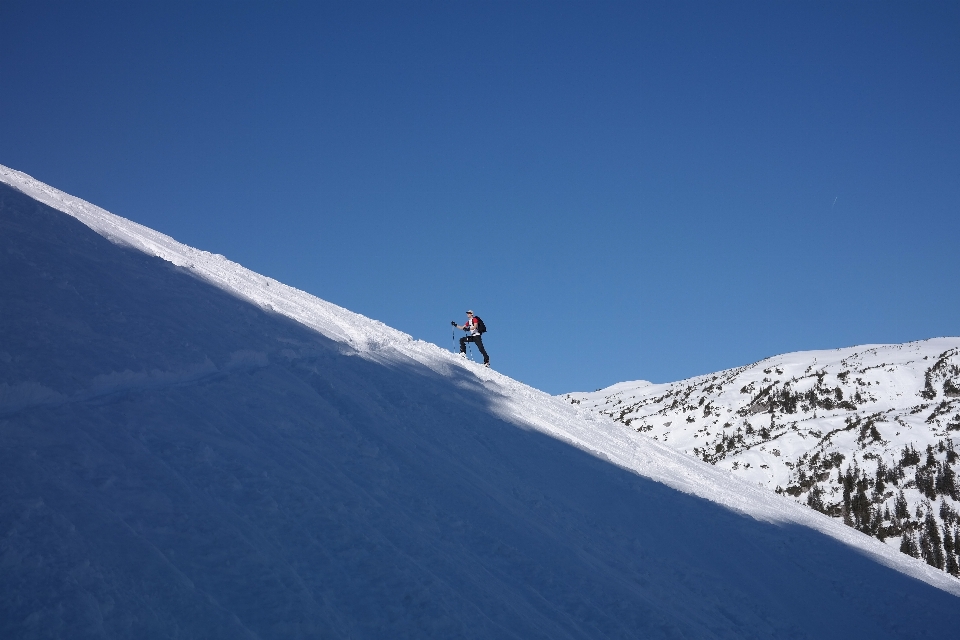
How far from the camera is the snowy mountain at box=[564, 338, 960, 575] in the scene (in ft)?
144

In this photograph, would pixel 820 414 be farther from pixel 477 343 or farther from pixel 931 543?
pixel 477 343

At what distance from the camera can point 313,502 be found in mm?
7230

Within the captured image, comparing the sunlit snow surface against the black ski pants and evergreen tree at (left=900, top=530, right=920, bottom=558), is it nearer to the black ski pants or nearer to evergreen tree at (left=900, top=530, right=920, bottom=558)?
evergreen tree at (left=900, top=530, right=920, bottom=558)

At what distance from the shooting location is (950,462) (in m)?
45.7

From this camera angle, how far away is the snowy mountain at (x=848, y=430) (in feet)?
144

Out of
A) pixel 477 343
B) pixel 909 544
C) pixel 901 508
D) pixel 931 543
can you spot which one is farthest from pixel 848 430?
pixel 477 343

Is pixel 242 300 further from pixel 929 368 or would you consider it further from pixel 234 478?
pixel 929 368

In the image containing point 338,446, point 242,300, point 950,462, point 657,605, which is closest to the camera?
point 657,605

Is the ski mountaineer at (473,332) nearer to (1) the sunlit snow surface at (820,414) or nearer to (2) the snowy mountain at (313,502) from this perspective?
(2) the snowy mountain at (313,502)

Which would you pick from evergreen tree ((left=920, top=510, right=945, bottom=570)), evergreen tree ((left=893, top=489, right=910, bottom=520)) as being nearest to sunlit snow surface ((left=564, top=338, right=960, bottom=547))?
evergreen tree ((left=893, top=489, right=910, bottom=520))

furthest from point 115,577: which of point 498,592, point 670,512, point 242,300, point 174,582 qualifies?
point 242,300

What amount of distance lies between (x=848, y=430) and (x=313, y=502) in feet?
181

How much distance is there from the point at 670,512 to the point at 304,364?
6.36 meters

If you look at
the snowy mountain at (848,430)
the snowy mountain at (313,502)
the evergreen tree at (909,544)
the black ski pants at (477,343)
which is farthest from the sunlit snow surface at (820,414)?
the snowy mountain at (313,502)
